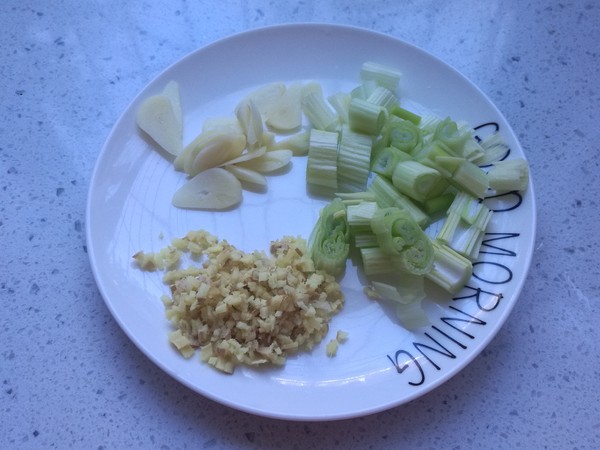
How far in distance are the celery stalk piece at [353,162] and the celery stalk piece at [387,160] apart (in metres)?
0.02

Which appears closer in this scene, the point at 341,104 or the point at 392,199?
the point at 392,199

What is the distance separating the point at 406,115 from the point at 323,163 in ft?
0.71

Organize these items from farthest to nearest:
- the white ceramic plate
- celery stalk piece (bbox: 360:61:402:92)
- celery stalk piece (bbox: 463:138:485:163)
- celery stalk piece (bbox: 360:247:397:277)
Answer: celery stalk piece (bbox: 360:61:402:92) → celery stalk piece (bbox: 463:138:485:163) → celery stalk piece (bbox: 360:247:397:277) → the white ceramic plate

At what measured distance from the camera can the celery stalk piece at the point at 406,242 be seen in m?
1.03

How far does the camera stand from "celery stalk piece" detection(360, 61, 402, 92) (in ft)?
4.17

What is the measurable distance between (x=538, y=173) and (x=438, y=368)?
0.54 meters

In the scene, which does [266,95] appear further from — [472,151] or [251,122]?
[472,151]

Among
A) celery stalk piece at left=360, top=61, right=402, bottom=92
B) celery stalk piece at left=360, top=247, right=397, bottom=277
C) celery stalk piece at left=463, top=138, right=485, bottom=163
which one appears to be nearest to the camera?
celery stalk piece at left=360, top=247, right=397, bottom=277

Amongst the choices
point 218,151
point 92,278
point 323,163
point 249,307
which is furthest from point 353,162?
point 92,278

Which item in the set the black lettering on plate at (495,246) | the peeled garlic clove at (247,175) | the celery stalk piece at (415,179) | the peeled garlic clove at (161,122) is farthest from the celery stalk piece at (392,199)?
the peeled garlic clove at (161,122)

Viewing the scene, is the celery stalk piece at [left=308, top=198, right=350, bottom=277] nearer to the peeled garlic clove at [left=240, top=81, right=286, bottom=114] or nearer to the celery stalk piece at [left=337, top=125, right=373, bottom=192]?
the celery stalk piece at [left=337, top=125, right=373, bottom=192]

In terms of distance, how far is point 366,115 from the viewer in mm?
1190

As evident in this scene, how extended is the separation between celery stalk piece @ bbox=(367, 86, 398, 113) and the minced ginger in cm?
40

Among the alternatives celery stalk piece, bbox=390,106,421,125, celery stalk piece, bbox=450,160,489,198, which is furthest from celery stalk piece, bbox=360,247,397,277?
celery stalk piece, bbox=390,106,421,125
